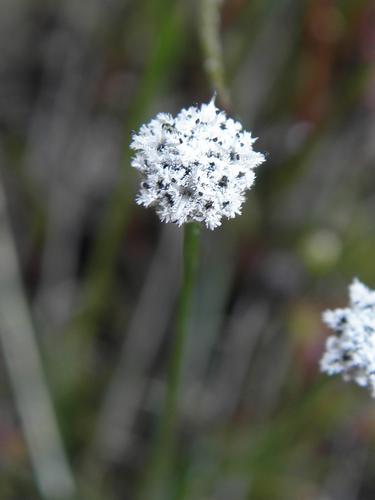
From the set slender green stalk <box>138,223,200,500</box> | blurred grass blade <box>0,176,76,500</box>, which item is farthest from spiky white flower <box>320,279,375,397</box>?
blurred grass blade <box>0,176,76,500</box>

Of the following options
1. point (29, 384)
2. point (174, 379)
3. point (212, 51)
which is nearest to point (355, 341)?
point (174, 379)

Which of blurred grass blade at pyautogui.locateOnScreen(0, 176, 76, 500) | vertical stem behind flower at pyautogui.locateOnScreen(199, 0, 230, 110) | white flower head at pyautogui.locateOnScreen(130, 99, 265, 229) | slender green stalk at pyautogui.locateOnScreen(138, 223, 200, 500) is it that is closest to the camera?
white flower head at pyautogui.locateOnScreen(130, 99, 265, 229)

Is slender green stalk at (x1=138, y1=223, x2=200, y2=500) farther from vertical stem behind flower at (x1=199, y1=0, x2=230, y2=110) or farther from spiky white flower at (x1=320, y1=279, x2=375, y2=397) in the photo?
vertical stem behind flower at (x1=199, y1=0, x2=230, y2=110)

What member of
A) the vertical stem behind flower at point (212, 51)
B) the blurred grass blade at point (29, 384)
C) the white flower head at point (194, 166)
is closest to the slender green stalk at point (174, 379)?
the white flower head at point (194, 166)

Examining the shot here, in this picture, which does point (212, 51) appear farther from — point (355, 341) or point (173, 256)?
point (173, 256)

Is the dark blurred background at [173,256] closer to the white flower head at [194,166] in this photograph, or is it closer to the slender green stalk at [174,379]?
the slender green stalk at [174,379]
